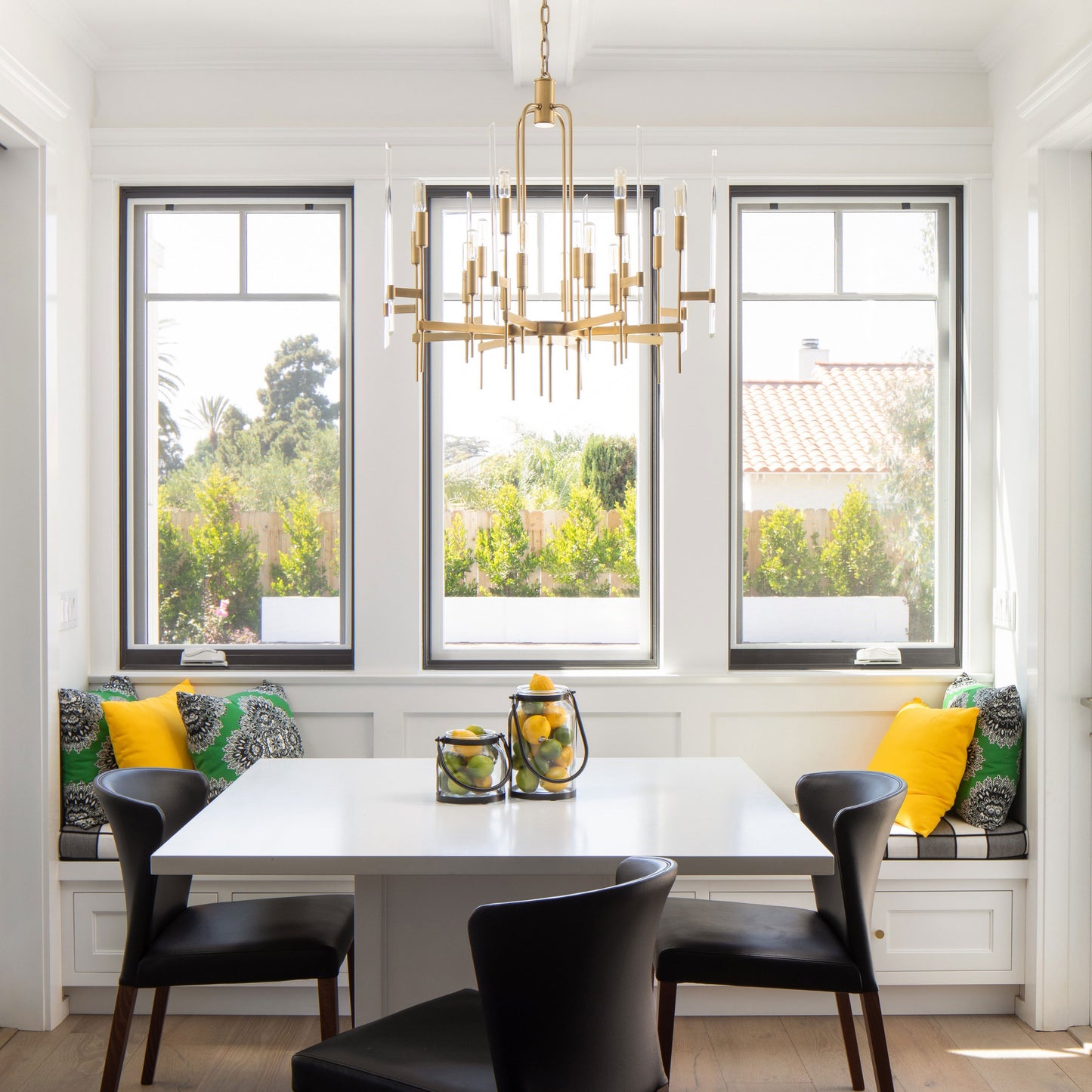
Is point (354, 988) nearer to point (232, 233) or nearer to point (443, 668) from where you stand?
point (443, 668)

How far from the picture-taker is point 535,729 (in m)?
2.30

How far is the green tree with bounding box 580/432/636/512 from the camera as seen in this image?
12.0ft

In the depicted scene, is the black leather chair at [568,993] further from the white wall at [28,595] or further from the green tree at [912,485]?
the green tree at [912,485]

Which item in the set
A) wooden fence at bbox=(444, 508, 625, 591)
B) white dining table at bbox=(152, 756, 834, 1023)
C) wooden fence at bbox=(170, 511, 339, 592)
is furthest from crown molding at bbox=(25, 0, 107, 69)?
white dining table at bbox=(152, 756, 834, 1023)

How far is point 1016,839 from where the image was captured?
316cm

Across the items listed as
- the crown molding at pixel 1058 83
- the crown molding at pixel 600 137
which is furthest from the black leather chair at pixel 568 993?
the crown molding at pixel 600 137

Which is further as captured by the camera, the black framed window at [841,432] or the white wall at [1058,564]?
the black framed window at [841,432]

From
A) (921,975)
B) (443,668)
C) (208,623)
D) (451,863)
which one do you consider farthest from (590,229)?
(921,975)

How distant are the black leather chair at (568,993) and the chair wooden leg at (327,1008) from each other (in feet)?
2.25

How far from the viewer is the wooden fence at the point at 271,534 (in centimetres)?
365

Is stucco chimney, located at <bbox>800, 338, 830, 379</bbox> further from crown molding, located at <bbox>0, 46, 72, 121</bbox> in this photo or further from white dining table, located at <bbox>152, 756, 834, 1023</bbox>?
crown molding, located at <bbox>0, 46, 72, 121</bbox>

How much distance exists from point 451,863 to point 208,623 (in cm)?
204

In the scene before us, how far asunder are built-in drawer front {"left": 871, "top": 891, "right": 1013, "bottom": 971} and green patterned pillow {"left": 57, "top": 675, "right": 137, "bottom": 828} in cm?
241

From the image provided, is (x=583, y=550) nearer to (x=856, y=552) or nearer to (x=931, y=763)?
(x=856, y=552)
